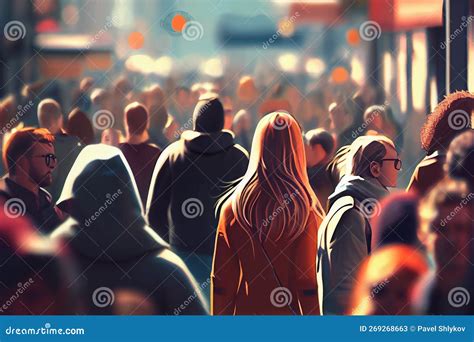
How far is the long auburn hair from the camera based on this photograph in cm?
719

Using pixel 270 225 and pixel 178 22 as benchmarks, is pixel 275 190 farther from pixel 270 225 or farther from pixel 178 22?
pixel 178 22

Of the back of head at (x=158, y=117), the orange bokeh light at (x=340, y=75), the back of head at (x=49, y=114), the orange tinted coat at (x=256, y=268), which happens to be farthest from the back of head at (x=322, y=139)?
the back of head at (x=49, y=114)

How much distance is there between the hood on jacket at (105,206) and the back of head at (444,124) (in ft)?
6.53

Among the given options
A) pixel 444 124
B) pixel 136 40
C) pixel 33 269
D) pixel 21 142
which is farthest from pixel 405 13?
pixel 33 269

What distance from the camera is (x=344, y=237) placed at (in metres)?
7.22

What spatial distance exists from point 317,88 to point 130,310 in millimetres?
2041

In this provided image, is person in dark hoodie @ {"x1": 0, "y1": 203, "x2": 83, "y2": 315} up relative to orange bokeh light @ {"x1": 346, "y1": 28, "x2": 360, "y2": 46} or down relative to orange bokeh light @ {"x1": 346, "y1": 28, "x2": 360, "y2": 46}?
down

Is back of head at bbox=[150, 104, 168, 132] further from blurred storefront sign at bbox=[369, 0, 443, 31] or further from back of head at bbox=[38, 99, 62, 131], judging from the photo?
blurred storefront sign at bbox=[369, 0, 443, 31]

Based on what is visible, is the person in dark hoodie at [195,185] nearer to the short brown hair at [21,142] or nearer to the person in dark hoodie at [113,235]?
the person in dark hoodie at [113,235]

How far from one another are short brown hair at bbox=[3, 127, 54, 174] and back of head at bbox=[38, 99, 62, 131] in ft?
0.16

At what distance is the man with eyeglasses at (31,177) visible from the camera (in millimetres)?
7375

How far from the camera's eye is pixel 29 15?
743cm

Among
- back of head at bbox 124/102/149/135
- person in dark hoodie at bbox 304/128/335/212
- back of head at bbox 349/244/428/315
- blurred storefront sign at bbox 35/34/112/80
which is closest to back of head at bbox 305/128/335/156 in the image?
person in dark hoodie at bbox 304/128/335/212
